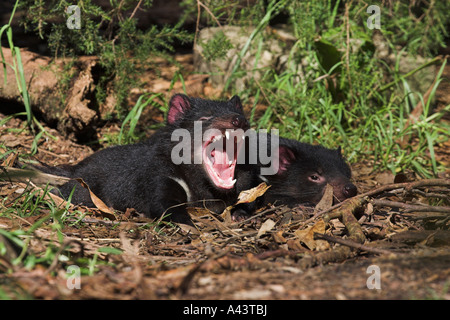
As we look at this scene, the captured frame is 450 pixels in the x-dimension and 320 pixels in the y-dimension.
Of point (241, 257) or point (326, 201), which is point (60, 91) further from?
point (241, 257)

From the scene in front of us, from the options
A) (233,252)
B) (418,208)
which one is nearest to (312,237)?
(233,252)

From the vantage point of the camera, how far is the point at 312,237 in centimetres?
316

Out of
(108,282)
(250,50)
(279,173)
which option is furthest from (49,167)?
(250,50)

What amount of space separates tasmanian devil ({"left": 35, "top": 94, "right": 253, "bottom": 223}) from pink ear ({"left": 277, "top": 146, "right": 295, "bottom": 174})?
537 mm

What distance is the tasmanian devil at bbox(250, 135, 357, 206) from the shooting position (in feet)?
14.9

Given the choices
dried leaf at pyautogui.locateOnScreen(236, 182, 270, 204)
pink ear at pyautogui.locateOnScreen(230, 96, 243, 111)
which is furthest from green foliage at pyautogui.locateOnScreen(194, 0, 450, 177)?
dried leaf at pyautogui.locateOnScreen(236, 182, 270, 204)

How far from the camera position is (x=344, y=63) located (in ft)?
18.6

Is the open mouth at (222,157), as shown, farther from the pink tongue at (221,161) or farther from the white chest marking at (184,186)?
the white chest marking at (184,186)

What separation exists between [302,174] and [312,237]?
5.07 ft

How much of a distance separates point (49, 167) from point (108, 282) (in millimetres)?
2744

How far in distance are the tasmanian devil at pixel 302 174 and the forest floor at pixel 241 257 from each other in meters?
0.41

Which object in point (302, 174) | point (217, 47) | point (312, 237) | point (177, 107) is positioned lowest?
point (302, 174)

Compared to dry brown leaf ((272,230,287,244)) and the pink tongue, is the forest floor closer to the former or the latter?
dry brown leaf ((272,230,287,244))
